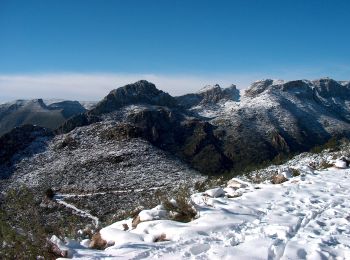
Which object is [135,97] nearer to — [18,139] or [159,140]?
[159,140]

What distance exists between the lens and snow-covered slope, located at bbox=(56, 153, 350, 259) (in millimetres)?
6195

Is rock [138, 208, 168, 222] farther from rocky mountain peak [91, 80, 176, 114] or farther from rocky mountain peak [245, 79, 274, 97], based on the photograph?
rocky mountain peak [245, 79, 274, 97]

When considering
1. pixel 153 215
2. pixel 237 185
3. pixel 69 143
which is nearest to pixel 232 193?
pixel 237 185

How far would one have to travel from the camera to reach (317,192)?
11.1 metres

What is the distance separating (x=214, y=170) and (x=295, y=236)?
Result: 8644 centimetres

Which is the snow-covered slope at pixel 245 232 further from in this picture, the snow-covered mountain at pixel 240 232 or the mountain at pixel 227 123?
the mountain at pixel 227 123

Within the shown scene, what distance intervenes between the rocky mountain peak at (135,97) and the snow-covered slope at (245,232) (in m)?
103

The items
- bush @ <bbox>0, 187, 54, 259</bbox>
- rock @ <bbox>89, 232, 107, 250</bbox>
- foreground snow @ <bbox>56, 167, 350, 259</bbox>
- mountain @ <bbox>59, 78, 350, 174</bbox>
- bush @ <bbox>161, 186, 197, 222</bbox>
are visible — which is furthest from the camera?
mountain @ <bbox>59, 78, 350, 174</bbox>

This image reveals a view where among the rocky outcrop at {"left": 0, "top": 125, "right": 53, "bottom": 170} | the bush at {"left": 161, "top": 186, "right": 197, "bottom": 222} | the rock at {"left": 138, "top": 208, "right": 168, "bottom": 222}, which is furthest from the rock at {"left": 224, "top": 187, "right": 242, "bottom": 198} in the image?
the rocky outcrop at {"left": 0, "top": 125, "right": 53, "bottom": 170}

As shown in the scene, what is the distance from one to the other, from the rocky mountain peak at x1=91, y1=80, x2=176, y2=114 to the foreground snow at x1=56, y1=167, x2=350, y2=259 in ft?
338

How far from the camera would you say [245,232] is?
7180 mm

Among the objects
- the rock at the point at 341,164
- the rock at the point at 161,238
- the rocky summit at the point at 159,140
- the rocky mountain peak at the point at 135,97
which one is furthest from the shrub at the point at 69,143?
the rock at the point at 161,238

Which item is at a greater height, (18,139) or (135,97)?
(135,97)

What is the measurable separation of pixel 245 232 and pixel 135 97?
390 feet
